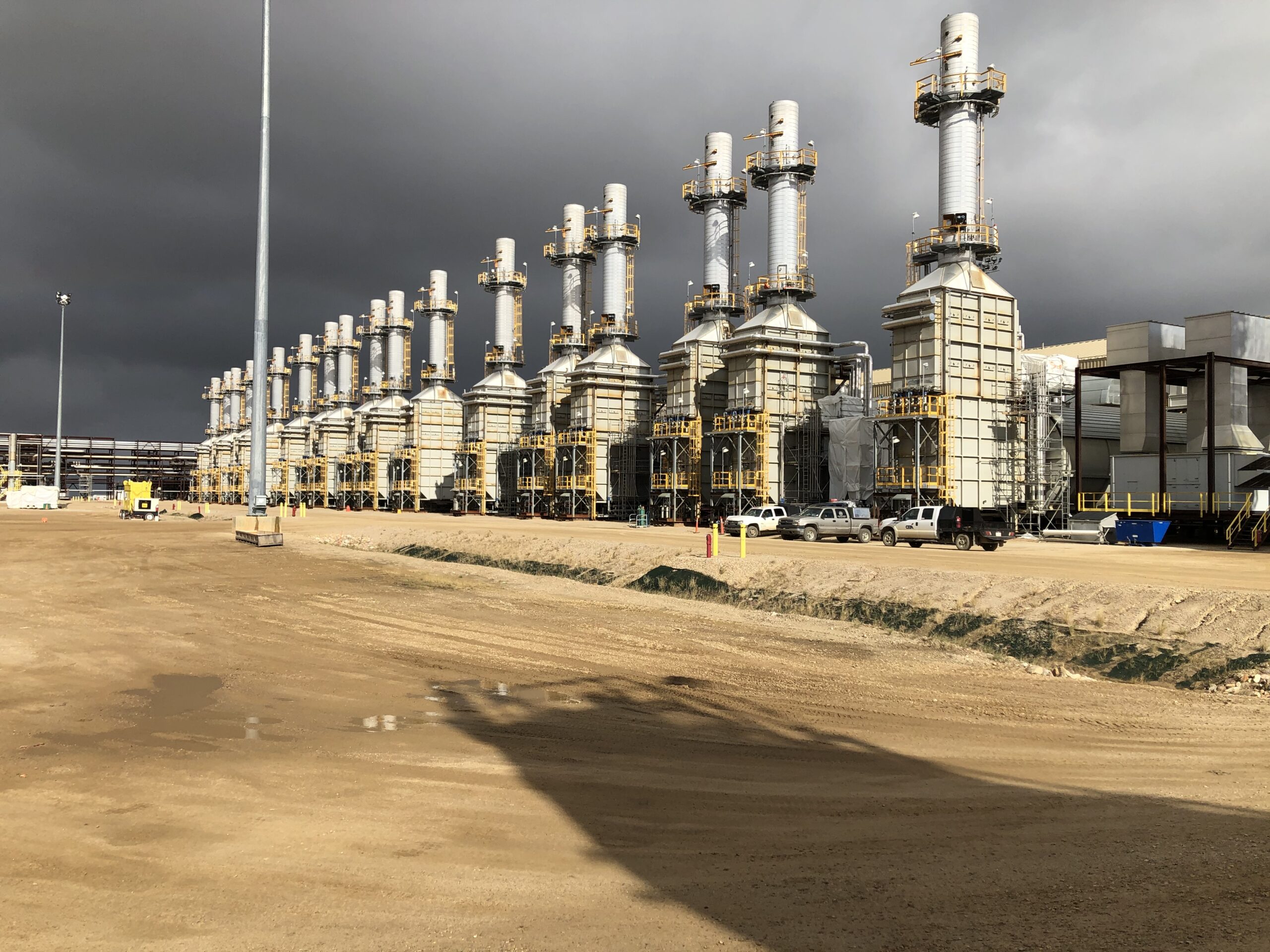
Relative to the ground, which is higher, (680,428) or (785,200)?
(785,200)

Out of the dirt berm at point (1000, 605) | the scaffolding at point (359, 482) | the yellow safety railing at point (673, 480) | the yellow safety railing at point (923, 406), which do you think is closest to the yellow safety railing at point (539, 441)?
the yellow safety railing at point (673, 480)

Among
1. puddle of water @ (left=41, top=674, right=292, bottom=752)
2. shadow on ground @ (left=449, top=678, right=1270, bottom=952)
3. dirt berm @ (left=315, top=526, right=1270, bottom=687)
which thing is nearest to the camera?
shadow on ground @ (left=449, top=678, right=1270, bottom=952)

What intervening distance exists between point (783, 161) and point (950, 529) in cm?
3096

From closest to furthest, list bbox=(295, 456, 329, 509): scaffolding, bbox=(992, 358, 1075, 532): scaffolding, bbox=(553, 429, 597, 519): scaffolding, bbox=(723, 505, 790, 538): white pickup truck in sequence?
1. bbox=(723, 505, 790, 538): white pickup truck
2. bbox=(992, 358, 1075, 532): scaffolding
3. bbox=(553, 429, 597, 519): scaffolding
4. bbox=(295, 456, 329, 509): scaffolding

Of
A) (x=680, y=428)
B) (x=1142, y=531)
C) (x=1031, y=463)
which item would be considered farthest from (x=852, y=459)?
(x=1142, y=531)

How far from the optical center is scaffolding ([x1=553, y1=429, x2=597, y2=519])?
74.8m

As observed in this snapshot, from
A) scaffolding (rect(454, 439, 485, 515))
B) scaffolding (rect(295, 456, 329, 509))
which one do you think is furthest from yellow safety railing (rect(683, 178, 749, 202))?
scaffolding (rect(295, 456, 329, 509))

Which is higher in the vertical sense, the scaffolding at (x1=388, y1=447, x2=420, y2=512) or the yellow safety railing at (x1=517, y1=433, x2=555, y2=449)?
the yellow safety railing at (x1=517, y1=433, x2=555, y2=449)

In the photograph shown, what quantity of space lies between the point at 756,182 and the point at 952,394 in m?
20.5

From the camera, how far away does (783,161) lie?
197 feet

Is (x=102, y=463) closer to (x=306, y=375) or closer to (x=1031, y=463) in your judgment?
(x=306, y=375)

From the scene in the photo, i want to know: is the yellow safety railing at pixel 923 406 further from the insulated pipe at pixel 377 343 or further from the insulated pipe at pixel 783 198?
the insulated pipe at pixel 377 343

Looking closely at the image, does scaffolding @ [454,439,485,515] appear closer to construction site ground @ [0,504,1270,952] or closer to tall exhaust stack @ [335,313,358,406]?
tall exhaust stack @ [335,313,358,406]

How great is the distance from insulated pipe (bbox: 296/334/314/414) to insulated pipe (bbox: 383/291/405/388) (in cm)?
3312
